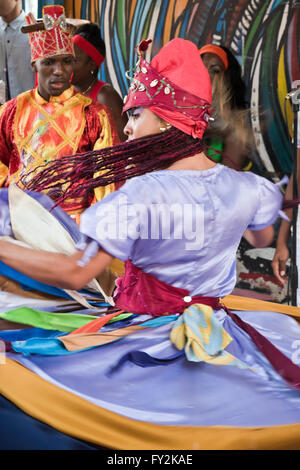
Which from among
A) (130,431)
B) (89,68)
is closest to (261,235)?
(130,431)

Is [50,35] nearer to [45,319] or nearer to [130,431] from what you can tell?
[45,319]

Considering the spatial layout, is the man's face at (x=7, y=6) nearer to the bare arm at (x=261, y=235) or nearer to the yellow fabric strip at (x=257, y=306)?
the yellow fabric strip at (x=257, y=306)

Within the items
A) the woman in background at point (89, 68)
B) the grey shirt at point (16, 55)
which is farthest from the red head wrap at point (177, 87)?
the grey shirt at point (16, 55)

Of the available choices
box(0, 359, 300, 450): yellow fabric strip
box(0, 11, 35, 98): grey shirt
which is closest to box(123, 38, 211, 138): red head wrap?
box(0, 359, 300, 450): yellow fabric strip

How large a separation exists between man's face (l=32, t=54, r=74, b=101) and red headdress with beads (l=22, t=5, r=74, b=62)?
3 centimetres

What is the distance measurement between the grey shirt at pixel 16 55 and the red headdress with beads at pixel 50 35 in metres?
0.71

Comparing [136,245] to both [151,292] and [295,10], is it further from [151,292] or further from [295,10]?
[295,10]

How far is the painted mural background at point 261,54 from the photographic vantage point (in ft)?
7.86

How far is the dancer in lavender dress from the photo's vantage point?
851mm

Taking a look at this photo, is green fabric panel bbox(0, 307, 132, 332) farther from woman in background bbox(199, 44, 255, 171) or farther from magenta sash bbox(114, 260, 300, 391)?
woman in background bbox(199, 44, 255, 171)

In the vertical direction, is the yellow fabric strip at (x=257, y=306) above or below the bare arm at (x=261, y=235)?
below

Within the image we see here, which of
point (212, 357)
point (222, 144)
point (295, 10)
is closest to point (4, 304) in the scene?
point (212, 357)

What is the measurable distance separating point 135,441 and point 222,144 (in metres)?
1.82

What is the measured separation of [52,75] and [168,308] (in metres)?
1.50
